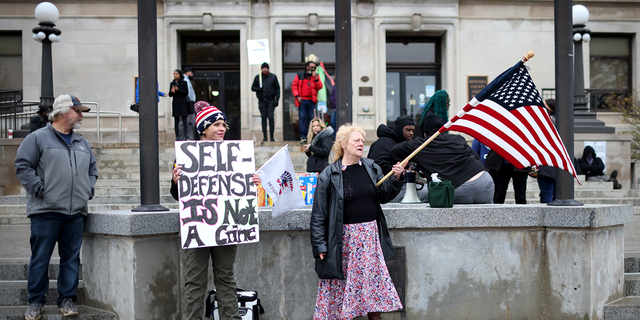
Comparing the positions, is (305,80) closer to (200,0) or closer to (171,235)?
(200,0)

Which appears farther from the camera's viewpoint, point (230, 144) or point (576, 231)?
point (576, 231)

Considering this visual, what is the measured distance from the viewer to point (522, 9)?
A: 20.3 m

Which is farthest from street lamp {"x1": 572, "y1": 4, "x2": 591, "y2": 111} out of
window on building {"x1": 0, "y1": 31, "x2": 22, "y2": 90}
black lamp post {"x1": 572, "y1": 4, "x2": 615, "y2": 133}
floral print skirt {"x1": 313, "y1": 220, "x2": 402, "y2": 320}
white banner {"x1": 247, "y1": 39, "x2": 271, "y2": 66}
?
window on building {"x1": 0, "y1": 31, "x2": 22, "y2": 90}

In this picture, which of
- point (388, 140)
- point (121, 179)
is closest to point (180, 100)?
point (121, 179)

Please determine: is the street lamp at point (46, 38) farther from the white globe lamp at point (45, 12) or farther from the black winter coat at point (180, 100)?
the black winter coat at point (180, 100)

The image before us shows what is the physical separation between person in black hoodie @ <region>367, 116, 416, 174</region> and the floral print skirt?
209 cm

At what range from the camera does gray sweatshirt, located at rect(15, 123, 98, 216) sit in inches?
194

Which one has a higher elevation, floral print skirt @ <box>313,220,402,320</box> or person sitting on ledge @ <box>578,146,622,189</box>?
person sitting on ledge @ <box>578,146,622,189</box>

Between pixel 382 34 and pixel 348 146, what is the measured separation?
52.0ft

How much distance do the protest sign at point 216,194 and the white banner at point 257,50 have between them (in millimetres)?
10238

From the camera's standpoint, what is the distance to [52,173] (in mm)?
5016

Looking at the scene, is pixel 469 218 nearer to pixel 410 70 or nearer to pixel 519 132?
pixel 519 132

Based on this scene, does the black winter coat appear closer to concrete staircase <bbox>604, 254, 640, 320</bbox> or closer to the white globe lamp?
the white globe lamp

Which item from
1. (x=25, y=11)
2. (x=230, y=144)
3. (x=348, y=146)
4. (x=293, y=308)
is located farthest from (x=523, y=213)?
(x=25, y=11)
